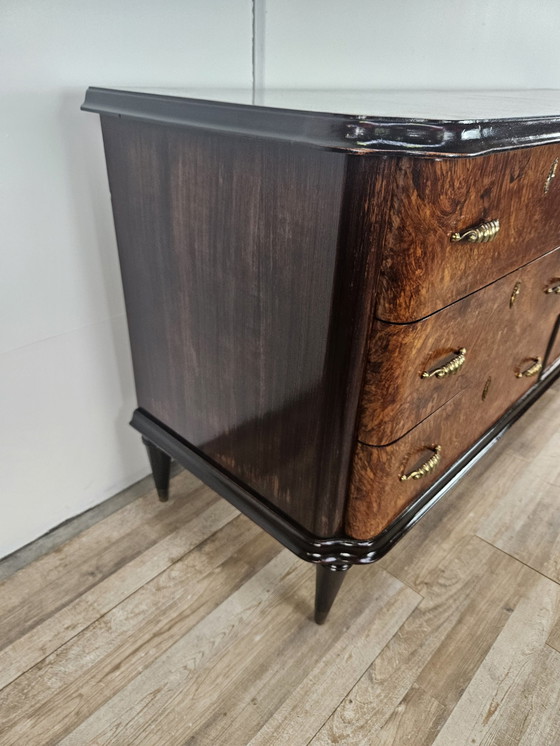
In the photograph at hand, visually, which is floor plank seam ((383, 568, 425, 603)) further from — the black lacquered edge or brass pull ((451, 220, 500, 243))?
brass pull ((451, 220, 500, 243))

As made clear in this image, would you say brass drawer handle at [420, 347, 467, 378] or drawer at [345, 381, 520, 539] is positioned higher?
brass drawer handle at [420, 347, 467, 378]

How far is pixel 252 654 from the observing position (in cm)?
88

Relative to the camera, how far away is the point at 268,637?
0.90 m

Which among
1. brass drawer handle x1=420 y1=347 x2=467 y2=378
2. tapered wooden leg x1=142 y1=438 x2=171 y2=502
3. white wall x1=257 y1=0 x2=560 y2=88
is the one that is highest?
white wall x1=257 y1=0 x2=560 y2=88

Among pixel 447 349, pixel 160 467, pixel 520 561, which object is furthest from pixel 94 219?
pixel 520 561

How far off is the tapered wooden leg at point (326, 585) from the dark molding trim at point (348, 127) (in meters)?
0.59

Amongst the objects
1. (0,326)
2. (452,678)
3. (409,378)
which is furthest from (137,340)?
(452,678)

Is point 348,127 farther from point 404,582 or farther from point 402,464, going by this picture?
point 404,582

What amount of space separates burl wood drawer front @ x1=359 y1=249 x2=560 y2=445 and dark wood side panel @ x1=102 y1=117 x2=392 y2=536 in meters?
0.03

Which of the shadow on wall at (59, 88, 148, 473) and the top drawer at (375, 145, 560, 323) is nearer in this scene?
the top drawer at (375, 145, 560, 323)

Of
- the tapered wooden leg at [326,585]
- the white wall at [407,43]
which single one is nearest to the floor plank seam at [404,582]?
the tapered wooden leg at [326,585]

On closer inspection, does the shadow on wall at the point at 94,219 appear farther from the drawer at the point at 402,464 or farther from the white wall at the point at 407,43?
the drawer at the point at 402,464

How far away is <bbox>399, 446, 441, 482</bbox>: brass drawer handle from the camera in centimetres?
79

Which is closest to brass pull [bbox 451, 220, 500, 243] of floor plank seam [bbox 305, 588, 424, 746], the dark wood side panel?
the dark wood side panel
